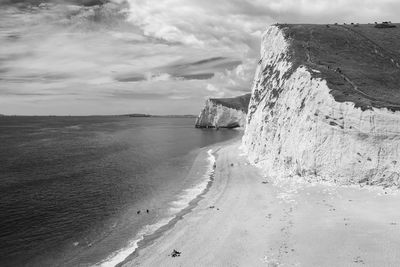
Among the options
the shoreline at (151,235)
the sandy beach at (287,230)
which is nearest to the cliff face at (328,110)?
the sandy beach at (287,230)

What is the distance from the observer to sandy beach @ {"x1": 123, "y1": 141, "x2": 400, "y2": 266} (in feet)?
77.1

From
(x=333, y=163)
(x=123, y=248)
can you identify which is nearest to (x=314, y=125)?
(x=333, y=163)

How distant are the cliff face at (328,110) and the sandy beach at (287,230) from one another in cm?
320

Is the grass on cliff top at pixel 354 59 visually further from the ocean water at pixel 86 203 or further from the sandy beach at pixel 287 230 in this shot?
the ocean water at pixel 86 203

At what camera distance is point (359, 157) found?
125 feet

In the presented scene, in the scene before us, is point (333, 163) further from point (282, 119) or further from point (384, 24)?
point (384, 24)

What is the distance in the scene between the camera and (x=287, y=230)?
2820cm

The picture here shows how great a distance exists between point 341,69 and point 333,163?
831 inches

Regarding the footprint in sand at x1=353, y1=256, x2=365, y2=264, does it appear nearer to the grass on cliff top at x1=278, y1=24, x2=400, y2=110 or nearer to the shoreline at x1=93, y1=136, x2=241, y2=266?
the shoreline at x1=93, y1=136, x2=241, y2=266

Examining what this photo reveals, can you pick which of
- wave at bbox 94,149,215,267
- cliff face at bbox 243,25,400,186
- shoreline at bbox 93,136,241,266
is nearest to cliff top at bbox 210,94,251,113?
cliff face at bbox 243,25,400,186

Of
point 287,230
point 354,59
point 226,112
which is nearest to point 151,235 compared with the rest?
point 287,230

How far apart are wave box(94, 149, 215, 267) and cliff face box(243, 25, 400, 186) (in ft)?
32.9

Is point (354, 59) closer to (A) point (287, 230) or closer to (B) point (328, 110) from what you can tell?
(B) point (328, 110)

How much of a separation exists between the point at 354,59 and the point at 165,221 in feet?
152
